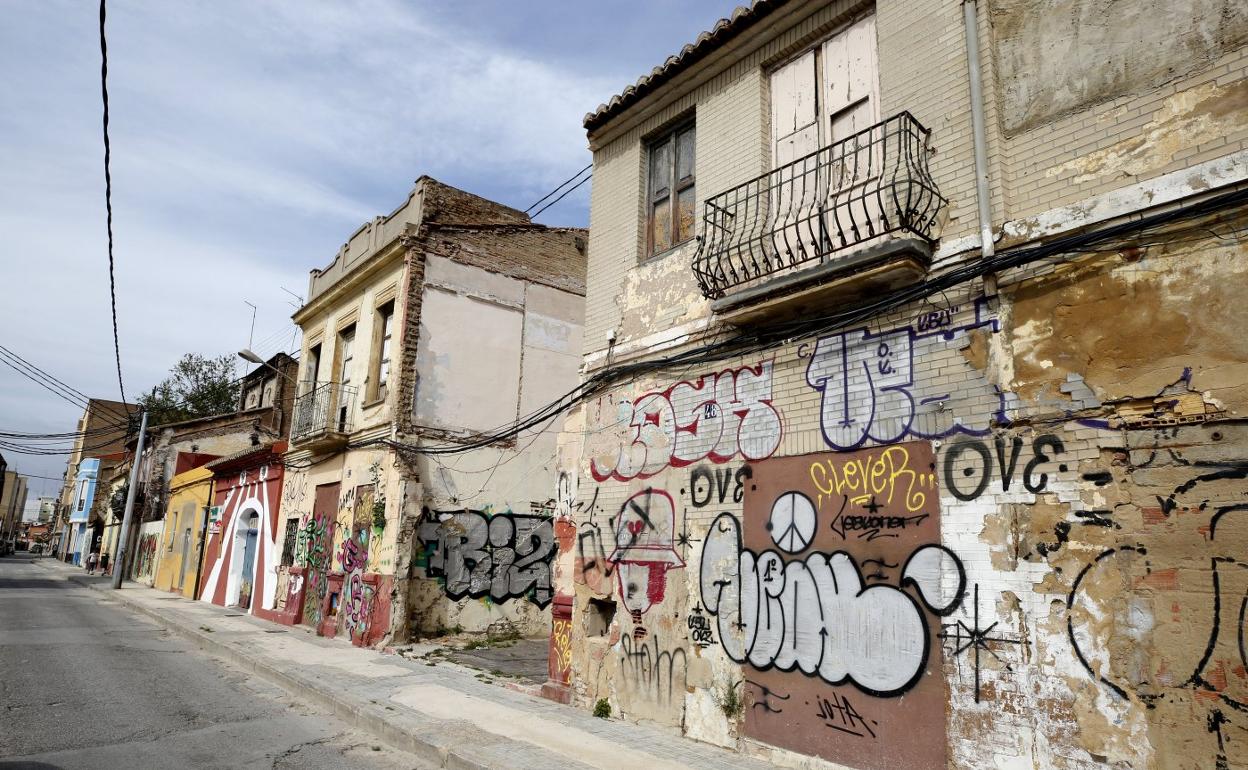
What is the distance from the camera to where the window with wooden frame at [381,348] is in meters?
14.6

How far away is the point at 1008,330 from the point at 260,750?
717 centimetres

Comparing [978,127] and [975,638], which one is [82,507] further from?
[978,127]

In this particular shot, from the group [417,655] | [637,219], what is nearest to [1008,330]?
[637,219]

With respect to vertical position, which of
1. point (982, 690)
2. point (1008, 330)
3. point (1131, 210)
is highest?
point (1131, 210)

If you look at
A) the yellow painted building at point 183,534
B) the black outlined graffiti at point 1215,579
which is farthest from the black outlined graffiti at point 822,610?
the yellow painted building at point 183,534

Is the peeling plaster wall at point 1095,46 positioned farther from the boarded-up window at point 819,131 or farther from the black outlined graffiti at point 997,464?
the black outlined graffiti at point 997,464

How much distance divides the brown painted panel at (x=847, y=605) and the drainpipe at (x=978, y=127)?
170 centimetres

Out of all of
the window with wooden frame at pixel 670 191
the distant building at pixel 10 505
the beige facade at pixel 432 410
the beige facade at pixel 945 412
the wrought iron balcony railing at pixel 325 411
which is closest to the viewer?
the beige facade at pixel 945 412

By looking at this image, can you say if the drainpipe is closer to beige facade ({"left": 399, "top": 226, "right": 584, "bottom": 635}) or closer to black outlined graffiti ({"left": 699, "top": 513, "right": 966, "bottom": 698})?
black outlined graffiti ({"left": 699, "top": 513, "right": 966, "bottom": 698})

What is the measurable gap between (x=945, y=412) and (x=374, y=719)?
6246 millimetres

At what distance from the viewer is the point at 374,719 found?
7.50 metres

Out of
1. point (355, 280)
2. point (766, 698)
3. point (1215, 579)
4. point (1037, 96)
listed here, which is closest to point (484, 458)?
point (355, 280)

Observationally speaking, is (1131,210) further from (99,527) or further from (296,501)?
(99,527)

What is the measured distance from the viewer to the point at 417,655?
11680 mm
